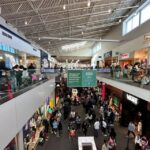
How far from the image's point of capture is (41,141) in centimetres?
975

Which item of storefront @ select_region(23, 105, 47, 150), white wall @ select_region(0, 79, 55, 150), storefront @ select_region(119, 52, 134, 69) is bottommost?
storefront @ select_region(23, 105, 47, 150)

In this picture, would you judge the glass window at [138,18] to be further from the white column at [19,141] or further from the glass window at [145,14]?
the white column at [19,141]

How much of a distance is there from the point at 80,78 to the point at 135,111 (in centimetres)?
460

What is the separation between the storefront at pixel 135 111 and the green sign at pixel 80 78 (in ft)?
9.97

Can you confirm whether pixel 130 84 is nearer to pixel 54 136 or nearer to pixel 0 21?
pixel 54 136

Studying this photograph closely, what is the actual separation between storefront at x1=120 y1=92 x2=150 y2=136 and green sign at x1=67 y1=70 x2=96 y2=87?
120 inches

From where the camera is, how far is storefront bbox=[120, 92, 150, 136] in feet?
33.3

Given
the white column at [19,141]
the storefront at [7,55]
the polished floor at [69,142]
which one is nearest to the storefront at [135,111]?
the polished floor at [69,142]

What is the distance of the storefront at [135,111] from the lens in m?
10.2

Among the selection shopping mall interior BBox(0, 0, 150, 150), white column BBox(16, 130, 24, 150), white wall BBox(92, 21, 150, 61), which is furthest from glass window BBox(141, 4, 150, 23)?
white column BBox(16, 130, 24, 150)

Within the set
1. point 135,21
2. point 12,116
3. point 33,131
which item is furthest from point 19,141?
point 135,21

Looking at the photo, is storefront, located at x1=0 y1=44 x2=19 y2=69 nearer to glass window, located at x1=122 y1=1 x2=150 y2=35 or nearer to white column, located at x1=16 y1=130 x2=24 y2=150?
white column, located at x1=16 y1=130 x2=24 y2=150

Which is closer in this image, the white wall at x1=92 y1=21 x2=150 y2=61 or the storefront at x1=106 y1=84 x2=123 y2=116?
the white wall at x1=92 y1=21 x2=150 y2=61

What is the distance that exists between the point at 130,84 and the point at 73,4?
6.14 meters
